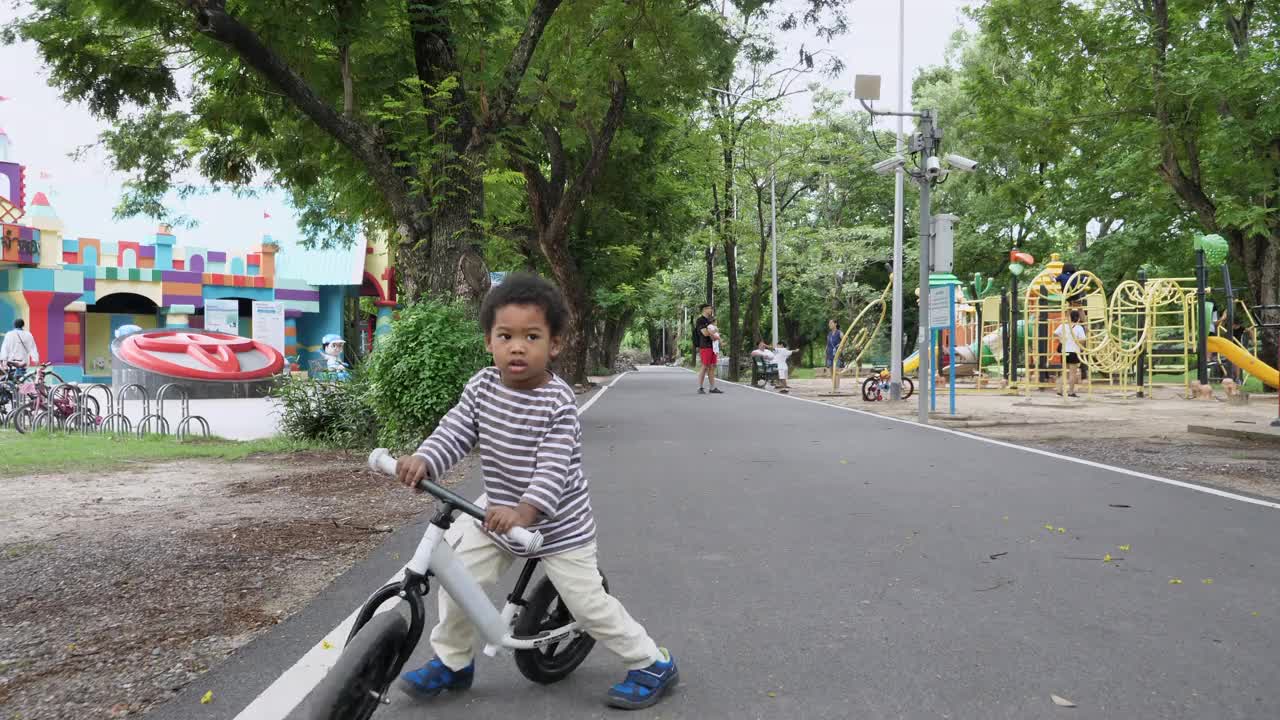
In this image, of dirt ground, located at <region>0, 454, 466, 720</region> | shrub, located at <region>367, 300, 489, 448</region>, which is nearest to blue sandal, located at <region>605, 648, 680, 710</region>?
dirt ground, located at <region>0, 454, 466, 720</region>

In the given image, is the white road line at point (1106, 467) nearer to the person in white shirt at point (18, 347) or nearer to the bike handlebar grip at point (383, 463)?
the bike handlebar grip at point (383, 463)

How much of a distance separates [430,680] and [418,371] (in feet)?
25.8

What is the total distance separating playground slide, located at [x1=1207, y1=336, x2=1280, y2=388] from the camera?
2034cm

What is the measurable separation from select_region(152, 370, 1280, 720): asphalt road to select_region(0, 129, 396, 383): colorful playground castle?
85.8 ft

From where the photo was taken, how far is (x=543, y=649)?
3473 millimetres

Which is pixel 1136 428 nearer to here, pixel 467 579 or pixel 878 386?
pixel 878 386

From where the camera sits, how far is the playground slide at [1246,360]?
20344 millimetres

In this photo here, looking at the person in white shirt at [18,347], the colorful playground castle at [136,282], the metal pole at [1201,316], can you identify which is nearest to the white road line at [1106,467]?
the metal pole at [1201,316]

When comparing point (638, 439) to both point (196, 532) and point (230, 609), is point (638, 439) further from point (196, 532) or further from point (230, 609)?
point (230, 609)

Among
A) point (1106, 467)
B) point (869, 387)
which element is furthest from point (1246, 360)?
point (1106, 467)

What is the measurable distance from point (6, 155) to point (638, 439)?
2723 cm

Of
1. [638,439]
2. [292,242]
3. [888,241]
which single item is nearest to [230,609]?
[638,439]

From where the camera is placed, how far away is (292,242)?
37.5 metres

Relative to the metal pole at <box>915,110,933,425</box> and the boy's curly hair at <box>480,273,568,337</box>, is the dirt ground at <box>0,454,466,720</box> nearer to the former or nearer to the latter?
the boy's curly hair at <box>480,273,568,337</box>
